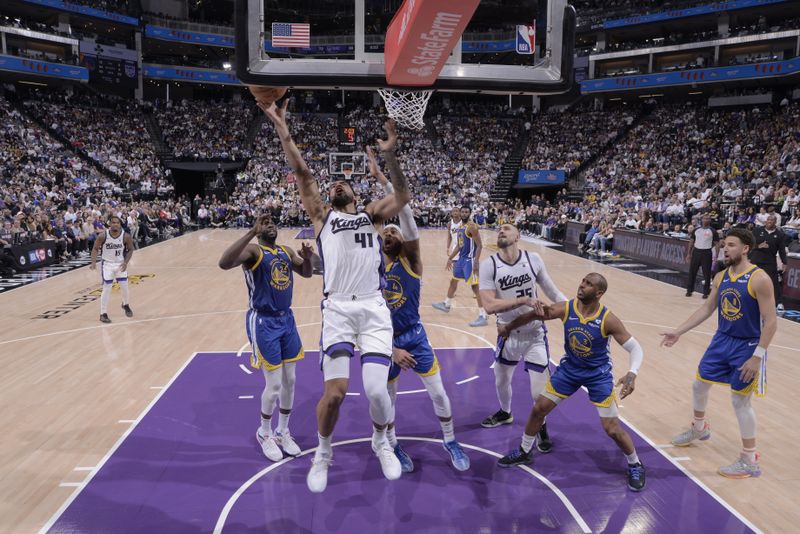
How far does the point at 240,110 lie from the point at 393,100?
36.2 meters

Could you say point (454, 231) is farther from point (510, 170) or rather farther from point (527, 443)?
point (510, 170)

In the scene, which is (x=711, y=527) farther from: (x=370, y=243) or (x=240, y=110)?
(x=240, y=110)

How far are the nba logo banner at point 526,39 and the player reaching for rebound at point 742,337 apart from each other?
9.19 feet

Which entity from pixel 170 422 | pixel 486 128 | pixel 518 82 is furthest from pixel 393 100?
pixel 486 128

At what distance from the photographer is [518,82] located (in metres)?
6.00

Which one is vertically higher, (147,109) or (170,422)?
(147,109)

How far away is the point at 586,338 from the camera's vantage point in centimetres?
452

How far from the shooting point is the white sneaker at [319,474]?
153 inches

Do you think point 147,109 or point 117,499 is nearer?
point 117,499

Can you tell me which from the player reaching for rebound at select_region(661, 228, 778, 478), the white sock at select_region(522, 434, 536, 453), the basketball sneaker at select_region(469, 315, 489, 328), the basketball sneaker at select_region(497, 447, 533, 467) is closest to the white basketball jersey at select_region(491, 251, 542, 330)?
the white sock at select_region(522, 434, 536, 453)

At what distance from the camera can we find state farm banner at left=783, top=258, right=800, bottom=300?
1202 cm

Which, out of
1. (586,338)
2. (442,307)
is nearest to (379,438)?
(586,338)

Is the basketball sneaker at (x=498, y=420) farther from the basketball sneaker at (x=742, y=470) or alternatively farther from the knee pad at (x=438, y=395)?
the basketball sneaker at (x=742, y=470)

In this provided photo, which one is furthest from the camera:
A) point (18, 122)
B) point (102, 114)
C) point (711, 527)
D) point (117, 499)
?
point (102, 114)
